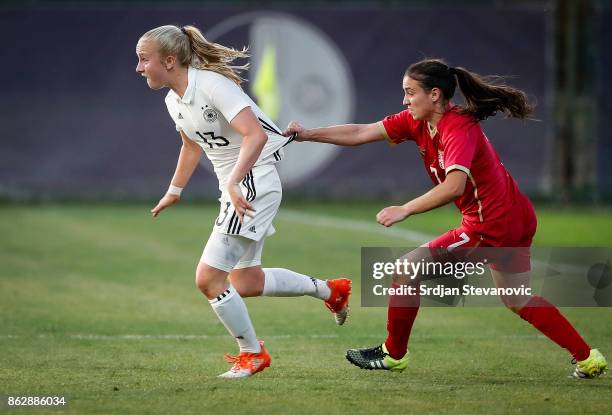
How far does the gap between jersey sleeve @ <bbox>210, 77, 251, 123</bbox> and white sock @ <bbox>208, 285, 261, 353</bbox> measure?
1.00 meters

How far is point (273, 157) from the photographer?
709cm

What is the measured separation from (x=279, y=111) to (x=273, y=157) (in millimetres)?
14222

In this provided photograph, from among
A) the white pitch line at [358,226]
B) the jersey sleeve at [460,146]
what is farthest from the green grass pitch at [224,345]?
the jersey sleeve at [460,146]

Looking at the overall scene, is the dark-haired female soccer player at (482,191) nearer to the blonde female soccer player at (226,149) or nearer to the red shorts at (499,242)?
the red shorts at (499,242)

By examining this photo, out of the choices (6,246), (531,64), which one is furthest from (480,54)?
(6,246)

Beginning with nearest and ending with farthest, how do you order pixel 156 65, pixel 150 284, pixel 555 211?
pixel 156 65
pixel 150 284
pixel 555 211

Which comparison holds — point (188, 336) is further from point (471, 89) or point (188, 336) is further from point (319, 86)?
point (319, 86)

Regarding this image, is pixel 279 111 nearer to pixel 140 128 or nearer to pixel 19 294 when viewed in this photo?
pixel 140 128

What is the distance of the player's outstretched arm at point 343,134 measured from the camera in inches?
285

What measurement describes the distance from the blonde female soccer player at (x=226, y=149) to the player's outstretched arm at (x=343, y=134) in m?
0.20

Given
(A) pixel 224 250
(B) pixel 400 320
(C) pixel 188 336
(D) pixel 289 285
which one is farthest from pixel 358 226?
(A) pixel 224 250

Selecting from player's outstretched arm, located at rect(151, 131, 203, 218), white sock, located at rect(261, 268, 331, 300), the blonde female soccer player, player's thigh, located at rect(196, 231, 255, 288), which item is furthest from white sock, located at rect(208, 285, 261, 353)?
player's outstretched arm, located at rect(151, 131, 203, 218)

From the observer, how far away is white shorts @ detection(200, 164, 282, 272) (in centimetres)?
A: 670

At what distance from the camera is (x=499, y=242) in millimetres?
6684
